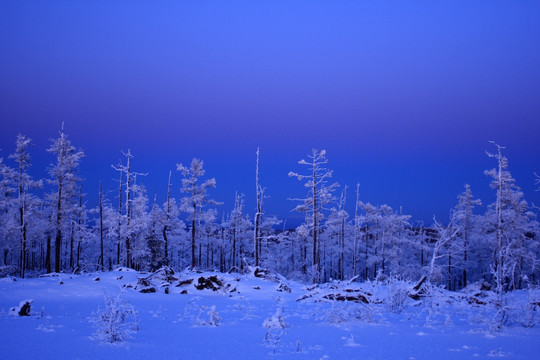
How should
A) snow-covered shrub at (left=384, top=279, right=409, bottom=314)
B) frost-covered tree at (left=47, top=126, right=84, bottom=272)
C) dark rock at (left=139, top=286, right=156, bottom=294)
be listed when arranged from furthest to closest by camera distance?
frost-covered tree at (left=47, top=126, right=84, bottom=272), dark rock at (left=139, top=286, right=156, bottom=294), snow-covered shrub at (left=384, top=279, right=409, bottom=314)

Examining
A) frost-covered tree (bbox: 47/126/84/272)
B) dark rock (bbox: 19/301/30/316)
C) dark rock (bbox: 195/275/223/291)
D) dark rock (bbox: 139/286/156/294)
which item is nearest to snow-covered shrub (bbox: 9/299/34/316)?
dark rock (bbox: 19/301/30/316)

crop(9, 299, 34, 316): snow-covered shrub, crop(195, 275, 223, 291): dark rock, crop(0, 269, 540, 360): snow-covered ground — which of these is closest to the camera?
crop(0, 269, 540, 360): snow-covered ground

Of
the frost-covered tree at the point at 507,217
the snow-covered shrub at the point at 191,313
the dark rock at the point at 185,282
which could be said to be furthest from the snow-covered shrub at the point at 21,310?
the frost-covered tree at the point at 507,217

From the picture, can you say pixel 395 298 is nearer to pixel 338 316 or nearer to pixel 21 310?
pixel 338 316

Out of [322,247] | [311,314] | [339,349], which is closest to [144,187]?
[322,247]

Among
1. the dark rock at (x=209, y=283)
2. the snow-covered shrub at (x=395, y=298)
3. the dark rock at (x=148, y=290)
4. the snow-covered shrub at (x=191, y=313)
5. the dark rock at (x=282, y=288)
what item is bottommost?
the dark rock at (x=282, y=288)

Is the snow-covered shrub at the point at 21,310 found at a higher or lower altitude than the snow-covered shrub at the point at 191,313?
higher

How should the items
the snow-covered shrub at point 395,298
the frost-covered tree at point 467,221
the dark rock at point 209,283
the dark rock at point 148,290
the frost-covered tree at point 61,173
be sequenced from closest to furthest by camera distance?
the snow-covered shrub at point 395,298 < the dark rock at point 148,290 < the dark rock at point 209,283 < the frost-covered tree at point 61,173 < the frost-covered tree at point 467,221

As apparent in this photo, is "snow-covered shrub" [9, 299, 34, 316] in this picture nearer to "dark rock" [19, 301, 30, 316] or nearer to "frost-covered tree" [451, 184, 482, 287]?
"dark rock" [19, 301, 30, 316]

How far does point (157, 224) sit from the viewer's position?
106 feet

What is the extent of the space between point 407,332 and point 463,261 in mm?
36229

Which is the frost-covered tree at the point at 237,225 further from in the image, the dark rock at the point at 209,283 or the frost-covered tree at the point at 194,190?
the dark rock at the point at 209,283

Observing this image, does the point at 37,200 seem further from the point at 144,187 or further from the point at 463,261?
the point at 463,261

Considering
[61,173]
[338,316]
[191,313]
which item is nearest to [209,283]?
[191,313]
